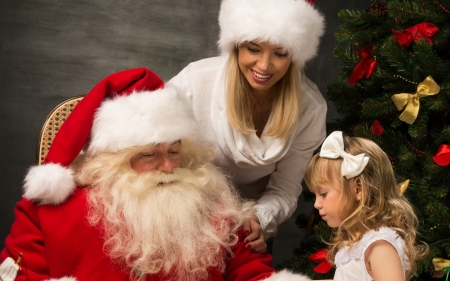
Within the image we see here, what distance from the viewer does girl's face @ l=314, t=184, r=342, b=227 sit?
1880 millimetres

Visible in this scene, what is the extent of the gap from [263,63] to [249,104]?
0.23m

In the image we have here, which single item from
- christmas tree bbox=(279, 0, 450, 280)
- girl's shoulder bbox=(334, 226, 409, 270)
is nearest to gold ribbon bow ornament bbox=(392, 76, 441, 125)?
christmas tree bbox=(279, 0, 450, 280)

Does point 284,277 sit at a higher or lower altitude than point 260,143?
lower

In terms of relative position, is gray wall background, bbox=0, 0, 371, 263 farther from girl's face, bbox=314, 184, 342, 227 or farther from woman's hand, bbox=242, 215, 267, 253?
girl's face, bbox=314, 184, 342, 227

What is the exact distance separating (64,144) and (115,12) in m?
1.35

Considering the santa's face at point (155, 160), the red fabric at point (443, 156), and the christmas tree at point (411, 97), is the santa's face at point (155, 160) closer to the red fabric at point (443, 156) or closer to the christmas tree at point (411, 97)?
the christmas tree at point (411, 97)

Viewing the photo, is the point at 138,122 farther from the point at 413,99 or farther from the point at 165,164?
the point at 413,99

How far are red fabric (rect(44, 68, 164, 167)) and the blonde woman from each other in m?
0.31

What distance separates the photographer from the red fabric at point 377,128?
2.39 meters

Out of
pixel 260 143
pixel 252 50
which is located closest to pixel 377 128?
pixel 260 143

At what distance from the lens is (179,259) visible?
2.06 meters

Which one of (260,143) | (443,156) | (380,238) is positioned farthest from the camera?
(260,143)

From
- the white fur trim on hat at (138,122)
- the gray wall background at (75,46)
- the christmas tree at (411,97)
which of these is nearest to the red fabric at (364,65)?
the christmas tree at (411,97)

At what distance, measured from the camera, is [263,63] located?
89.7 inches
